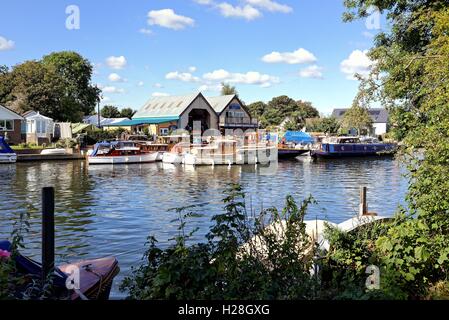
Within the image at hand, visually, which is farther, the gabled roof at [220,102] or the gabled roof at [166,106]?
the gabled roof at [220,102]

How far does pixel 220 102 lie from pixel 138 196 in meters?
58.7

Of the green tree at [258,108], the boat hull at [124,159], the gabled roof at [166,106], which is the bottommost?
the boat hull at [124,159]

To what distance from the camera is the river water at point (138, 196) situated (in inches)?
605

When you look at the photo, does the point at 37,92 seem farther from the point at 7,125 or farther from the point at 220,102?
the point at 220,102

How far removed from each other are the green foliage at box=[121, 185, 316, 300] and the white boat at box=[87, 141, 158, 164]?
133 feet

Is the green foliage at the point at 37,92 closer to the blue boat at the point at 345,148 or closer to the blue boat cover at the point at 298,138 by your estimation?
the blue boat cover at the point at 298,138

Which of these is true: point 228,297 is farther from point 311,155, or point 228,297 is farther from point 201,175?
point 311,155

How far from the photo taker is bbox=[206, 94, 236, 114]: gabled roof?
8138cm

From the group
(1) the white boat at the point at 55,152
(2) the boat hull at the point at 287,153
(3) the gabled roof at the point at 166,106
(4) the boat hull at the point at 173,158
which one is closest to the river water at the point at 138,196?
(4) the boat hull at the point at 173,158

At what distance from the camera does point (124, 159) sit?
156 feet

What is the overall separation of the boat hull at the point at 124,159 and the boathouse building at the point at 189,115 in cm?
2358

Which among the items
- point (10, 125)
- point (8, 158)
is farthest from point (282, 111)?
point (8, 158)

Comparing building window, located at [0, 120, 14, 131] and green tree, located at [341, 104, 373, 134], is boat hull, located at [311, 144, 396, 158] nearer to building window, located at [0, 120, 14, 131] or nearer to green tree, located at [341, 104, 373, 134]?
building window, located at [0, 120, 14, 131]
